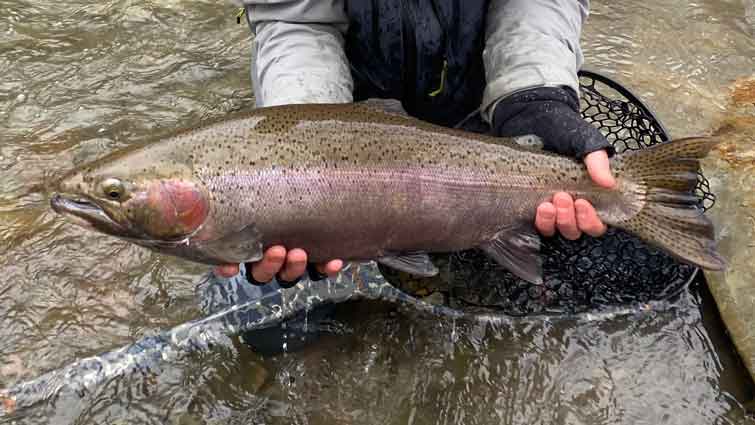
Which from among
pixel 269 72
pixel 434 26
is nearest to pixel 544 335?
pixel 434 26

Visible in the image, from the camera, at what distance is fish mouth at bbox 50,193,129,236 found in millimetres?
2139

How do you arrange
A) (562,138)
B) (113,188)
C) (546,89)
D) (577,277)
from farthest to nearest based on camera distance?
(577,277), (546,89), (562,138), (113,188)

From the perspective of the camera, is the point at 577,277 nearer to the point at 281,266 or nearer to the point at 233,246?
the point at 281,266

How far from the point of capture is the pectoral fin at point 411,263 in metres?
2.45

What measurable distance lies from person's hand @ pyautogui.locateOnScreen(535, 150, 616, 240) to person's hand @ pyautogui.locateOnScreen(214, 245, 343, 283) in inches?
30.6

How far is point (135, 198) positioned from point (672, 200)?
6.24ft

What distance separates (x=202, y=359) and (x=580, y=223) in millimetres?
1680

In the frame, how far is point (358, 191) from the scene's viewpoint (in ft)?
7.57

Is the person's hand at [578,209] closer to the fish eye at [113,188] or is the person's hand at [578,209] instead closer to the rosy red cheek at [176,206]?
the rosy red cheek at [176,206]

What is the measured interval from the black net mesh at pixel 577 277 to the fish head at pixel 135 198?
132 cm

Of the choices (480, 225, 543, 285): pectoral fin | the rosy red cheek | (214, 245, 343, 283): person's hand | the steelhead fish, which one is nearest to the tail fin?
the steelhead fish

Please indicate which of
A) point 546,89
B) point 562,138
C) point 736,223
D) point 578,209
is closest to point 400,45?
point 546,89

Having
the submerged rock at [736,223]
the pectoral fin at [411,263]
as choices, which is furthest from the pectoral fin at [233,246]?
the submerged rock at [736,223]

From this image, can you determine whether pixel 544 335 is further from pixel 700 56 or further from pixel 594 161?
pixel 700 56
